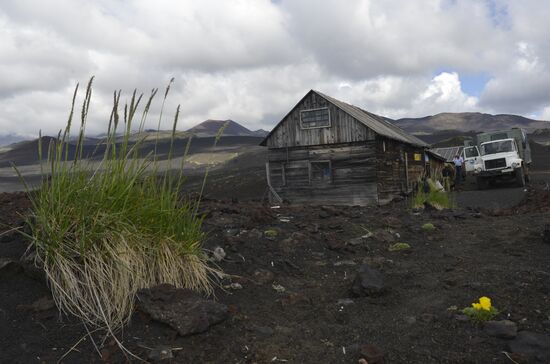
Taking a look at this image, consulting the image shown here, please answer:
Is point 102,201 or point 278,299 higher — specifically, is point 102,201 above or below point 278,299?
above

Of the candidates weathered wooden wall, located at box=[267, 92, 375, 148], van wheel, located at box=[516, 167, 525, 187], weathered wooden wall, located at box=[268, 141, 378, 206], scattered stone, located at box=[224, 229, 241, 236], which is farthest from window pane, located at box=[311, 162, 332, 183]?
scattered stone, located at box=[224, 229, 241, 236]

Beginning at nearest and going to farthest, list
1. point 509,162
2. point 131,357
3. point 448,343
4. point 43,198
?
1. point 131,357
2. point 448,343
3. point 43,198
4. point 509,162

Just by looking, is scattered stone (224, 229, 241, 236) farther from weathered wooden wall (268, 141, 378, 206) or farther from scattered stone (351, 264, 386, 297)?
weathered wooden wall (268, 141, 378, 206)

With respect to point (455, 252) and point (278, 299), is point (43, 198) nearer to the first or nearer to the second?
point (278, 299)

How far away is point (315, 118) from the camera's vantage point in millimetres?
19391

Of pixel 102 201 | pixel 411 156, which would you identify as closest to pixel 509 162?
pixel 411 156

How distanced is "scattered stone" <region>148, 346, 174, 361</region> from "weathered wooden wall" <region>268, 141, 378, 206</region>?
1643cm

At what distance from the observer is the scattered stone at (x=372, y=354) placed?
260cm

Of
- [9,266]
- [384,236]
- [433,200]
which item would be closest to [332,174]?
[433,200]

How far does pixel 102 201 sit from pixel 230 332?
1469 millimetres

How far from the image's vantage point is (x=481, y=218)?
8.44 metres

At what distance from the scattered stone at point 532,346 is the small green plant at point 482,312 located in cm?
26

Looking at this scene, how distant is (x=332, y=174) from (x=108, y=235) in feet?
54.0

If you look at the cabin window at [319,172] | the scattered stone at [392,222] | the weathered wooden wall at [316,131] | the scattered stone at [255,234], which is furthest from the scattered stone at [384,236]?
the cabin window at [319,172]
